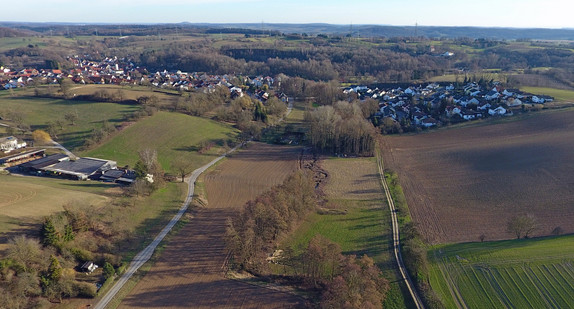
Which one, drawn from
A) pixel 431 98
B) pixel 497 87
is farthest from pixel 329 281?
pixel 497 87

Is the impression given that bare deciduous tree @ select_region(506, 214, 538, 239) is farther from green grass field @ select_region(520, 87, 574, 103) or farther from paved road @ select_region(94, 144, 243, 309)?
green grass field @ select_region(520, 87, 574, 103)

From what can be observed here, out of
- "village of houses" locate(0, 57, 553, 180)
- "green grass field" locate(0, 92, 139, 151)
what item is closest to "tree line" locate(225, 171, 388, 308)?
"village of houses" locate(0, 57, 553, 180)

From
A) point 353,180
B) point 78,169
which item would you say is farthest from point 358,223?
point 78,169

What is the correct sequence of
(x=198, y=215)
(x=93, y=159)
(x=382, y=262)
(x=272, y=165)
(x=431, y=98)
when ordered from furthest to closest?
(x=431, y=98)
(x=272, y=165)
(x=93, y=159)
(x=198, y=215)
(x=382, y=262)

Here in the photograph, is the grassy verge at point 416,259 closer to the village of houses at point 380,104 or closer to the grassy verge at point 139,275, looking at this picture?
the grassy verge at point 139,275

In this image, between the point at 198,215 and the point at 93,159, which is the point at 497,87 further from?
the point at 93,159

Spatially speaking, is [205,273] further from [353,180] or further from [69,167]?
[69,167]
